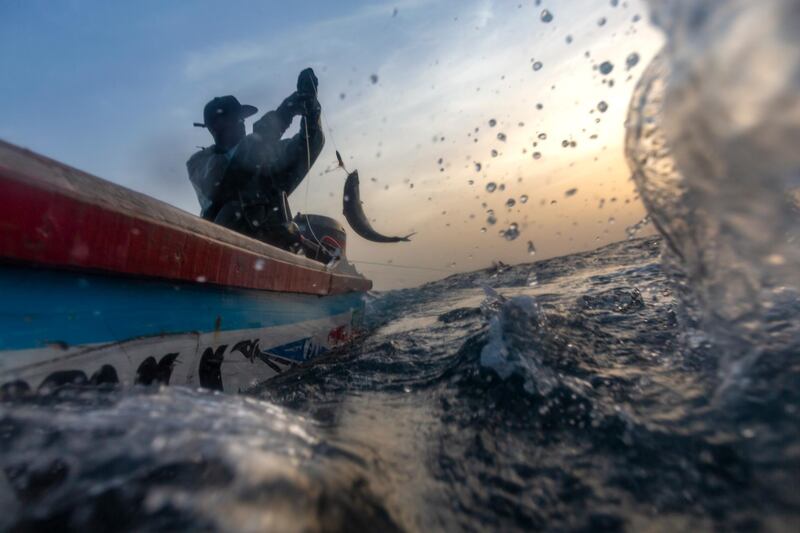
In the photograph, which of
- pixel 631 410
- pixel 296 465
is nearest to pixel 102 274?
pixel 296 465

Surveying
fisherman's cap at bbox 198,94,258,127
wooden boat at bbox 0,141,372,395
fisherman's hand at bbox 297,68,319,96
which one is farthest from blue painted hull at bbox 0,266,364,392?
fisherman's hand at bbox 297,68,319,96

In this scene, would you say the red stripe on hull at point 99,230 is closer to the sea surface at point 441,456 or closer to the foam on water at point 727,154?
the sea surface at point 441,456

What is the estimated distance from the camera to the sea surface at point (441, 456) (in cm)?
94

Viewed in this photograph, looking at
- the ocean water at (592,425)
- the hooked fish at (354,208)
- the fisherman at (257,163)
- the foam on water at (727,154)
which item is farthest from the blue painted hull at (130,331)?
the hooked fish at (354,208)

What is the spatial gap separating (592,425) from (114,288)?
6.05 ft

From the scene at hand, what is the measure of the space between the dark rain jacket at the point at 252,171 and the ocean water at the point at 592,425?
3.32 metres

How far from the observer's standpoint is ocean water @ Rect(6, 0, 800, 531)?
3.19ft

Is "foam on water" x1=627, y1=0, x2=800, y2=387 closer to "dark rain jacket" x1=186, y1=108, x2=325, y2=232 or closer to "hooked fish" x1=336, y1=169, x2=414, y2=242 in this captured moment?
"dark rain jacket" x1=186, y1=108, x2=325, y2=232

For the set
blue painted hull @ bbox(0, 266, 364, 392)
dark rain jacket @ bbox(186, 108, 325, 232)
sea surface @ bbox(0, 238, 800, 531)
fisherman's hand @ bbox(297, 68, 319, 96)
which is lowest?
sea surface @ bbox(0, 238, 800, 531)

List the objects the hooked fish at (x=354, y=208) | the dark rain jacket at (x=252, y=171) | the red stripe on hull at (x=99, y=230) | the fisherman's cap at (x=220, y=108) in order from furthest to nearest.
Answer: the hooked fish at (x=354, y=208) < the fisherman's cap at (x=220, y=108) < the dark rain jacket at (x=252, y=171) < the red stripe on hull at (x=99, y=230)

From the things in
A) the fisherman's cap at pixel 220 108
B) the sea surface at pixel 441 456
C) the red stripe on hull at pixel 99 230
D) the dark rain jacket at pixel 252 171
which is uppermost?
the fisherman's cap at pixel 220 108

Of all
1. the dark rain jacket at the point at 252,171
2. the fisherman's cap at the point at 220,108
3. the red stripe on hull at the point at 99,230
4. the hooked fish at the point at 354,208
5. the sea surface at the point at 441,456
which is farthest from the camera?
the hooked fish at the point at 354,208

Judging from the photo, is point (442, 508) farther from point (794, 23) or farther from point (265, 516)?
point (794, 23)

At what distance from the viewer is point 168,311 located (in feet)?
6.83
